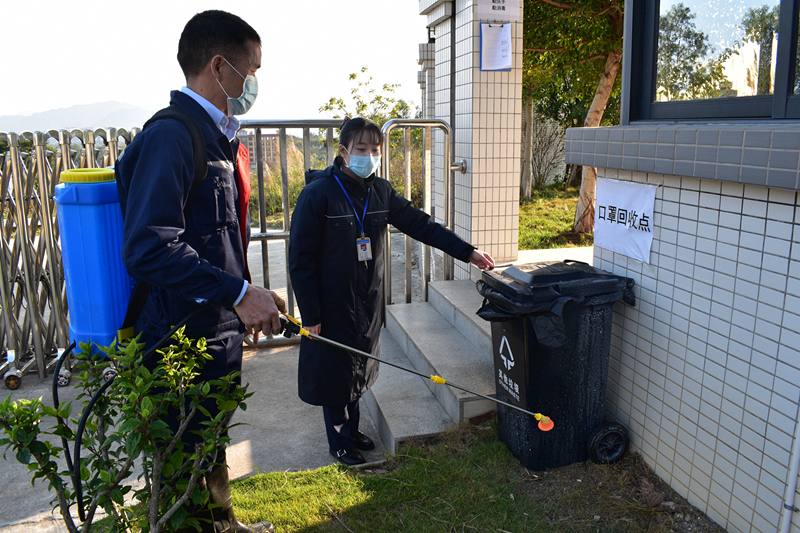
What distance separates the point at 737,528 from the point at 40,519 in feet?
10.9

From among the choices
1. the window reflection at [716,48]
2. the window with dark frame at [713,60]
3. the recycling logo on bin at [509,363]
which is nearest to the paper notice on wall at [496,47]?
the window with dark frame at [713,60]

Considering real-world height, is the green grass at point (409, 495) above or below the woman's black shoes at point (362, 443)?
above

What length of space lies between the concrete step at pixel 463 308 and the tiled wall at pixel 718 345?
3.54 feet

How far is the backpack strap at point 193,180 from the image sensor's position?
2.05m

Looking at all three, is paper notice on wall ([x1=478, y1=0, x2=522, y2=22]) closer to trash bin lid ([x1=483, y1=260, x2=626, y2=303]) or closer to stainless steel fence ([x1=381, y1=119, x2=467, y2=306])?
stainless steel fence ([x1=381, y1=119, x2=467, y2=306])

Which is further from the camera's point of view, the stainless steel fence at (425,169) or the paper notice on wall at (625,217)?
the stainless steel fence at (425,169)

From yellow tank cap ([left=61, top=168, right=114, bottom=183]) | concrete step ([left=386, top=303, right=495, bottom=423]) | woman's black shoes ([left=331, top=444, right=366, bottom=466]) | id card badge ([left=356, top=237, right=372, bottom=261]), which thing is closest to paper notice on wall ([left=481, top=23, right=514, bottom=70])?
concrete step ([left=386, top=303, right=495, bottom=423])

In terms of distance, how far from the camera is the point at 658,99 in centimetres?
312

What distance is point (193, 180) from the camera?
2059mm

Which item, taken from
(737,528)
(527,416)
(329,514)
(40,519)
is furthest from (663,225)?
(40,519)

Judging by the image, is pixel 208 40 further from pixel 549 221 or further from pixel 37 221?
pixel 549 221

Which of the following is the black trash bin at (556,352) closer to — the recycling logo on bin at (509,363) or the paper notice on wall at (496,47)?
the recycling logo on bin at (509,363)

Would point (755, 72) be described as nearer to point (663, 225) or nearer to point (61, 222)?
point (663, 225)

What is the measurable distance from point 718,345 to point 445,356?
1.92 metres
